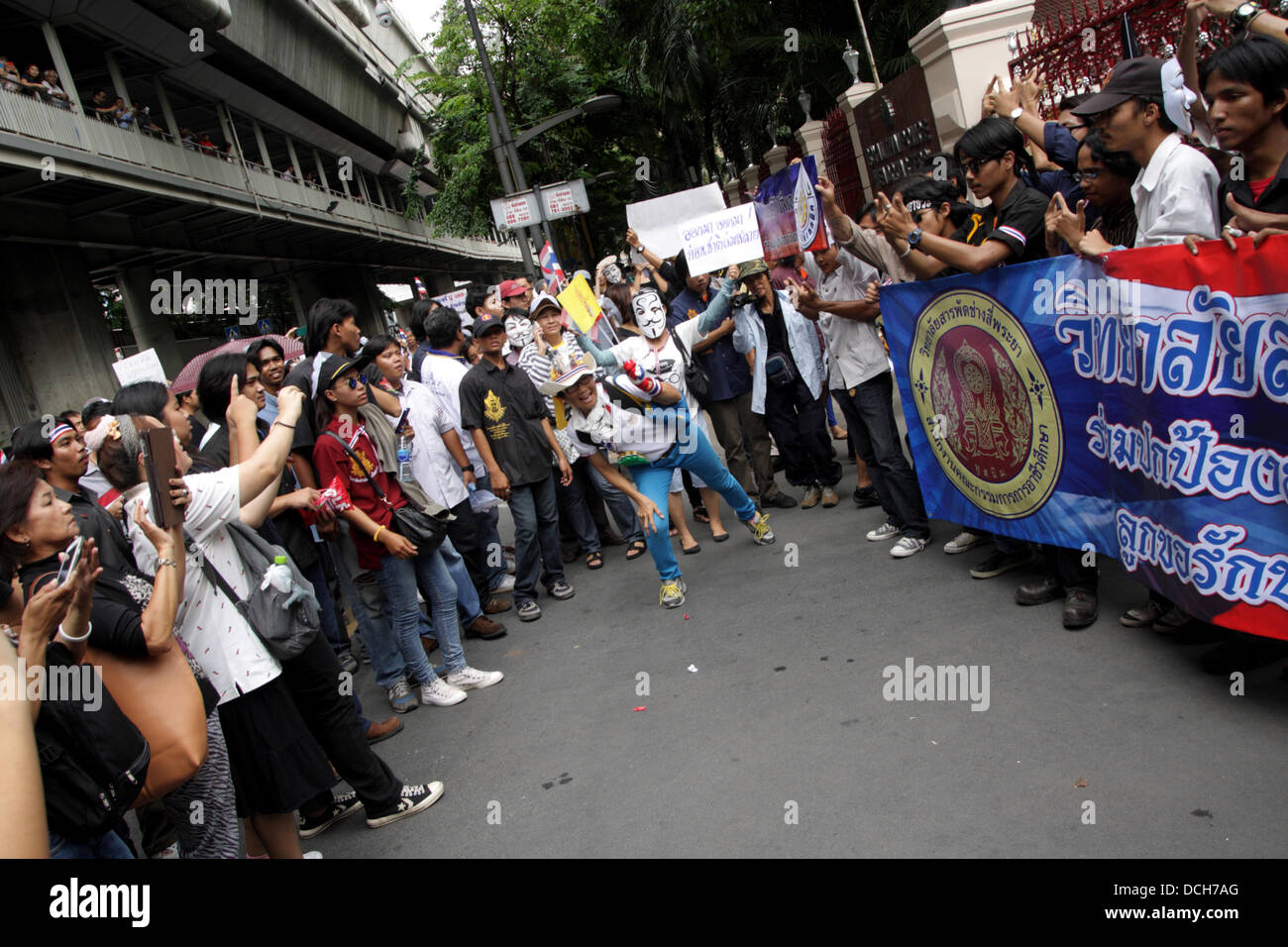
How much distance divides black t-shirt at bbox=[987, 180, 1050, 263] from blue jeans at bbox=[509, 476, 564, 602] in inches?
144

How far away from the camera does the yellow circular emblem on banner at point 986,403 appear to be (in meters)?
4.57

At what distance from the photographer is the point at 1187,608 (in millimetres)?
3660

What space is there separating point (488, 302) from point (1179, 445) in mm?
5995

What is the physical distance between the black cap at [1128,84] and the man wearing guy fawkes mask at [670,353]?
10.2 ft

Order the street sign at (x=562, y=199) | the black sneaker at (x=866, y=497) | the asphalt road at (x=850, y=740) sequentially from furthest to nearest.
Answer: the street sign at (x=562, y=199) < the black sneaker at (x=866, y=497) < the asphalt road at (x=850, y=740)

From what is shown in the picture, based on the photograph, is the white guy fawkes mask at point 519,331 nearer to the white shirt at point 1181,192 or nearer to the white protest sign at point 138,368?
the white protest sign at point 138,368

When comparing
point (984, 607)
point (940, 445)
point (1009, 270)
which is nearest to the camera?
point (1009, 270)

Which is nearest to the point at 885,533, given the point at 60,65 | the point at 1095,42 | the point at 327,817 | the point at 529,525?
the point at 529,525

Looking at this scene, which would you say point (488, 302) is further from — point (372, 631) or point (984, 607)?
point (984, 607)

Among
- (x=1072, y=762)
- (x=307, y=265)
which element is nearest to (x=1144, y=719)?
(x=1072, y=762)
